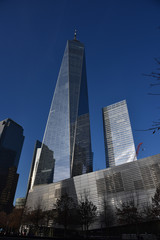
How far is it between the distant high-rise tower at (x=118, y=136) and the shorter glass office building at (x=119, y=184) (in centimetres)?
9085

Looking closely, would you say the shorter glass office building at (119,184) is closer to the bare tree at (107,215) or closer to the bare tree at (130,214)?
the bare tree at (107,215)

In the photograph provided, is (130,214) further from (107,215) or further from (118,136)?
(118,136)

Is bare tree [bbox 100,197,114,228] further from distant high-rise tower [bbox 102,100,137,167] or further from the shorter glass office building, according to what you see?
distant high-rise tower [bbox 102,100,137,167]

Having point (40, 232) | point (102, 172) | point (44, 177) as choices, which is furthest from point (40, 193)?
point (102, 172)

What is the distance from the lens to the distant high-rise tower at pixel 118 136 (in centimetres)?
15038

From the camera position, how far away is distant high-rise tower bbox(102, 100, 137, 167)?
150 metres

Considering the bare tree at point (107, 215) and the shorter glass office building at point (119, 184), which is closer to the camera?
the bare tree at point (107, 215)

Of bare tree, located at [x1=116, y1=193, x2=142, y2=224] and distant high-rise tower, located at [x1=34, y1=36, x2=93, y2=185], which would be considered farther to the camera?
distant high-rise tower, located at [x1=34, y1=36, x2=93, y2=185]

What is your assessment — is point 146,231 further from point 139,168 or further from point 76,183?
point 76,183

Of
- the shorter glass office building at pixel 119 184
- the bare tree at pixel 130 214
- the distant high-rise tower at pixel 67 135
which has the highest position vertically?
the distant high-rise tower at pixel 67 135

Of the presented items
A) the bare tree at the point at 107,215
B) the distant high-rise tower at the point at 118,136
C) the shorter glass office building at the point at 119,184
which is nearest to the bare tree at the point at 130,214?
the shorter glass office building at the point at 119,184

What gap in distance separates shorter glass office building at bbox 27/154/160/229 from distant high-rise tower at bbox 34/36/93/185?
31.2 meters

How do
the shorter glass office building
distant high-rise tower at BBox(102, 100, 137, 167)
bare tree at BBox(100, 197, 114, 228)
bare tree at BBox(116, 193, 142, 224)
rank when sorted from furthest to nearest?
1. distant high-rise tower at BBox(102, 100, 137, 167)
2. the shorter glass office building
3. bare tree at BBox(100, 197, 114, 228)
4. bare tree at BBox(116, 193, 142, 224)

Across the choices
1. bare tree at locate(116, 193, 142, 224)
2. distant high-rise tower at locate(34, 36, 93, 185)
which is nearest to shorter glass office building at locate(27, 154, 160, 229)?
bare tree at locate(116, 193, 142, 224)
